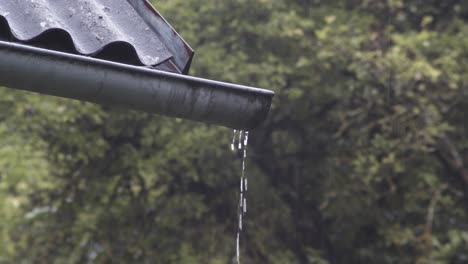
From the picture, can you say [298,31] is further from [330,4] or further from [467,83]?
[467,83]

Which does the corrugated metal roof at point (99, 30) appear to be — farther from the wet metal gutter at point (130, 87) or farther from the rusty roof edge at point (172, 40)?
the wet metal gutter at point (130, 87)

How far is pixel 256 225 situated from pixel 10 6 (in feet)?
14.5

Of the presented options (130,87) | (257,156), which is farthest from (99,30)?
(257,156)

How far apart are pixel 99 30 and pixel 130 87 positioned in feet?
0.64

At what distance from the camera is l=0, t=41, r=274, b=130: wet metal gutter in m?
1.16

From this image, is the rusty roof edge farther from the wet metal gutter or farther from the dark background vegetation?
the dark background vegetation

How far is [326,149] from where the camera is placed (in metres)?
5.66

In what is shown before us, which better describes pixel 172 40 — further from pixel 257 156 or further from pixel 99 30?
pixel 257 156

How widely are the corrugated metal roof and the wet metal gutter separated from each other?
0.11m

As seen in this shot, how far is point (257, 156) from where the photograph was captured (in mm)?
5758

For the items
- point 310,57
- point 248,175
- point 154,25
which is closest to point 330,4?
point 310,57

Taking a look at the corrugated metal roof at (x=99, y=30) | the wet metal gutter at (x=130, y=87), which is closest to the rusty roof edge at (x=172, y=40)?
the corrugated metal roof at (x=99, y=30)

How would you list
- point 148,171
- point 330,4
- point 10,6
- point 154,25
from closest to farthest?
point 10,6, point 154,25, point 148,171, point 330,4

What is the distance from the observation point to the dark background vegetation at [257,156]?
5.00 meters
